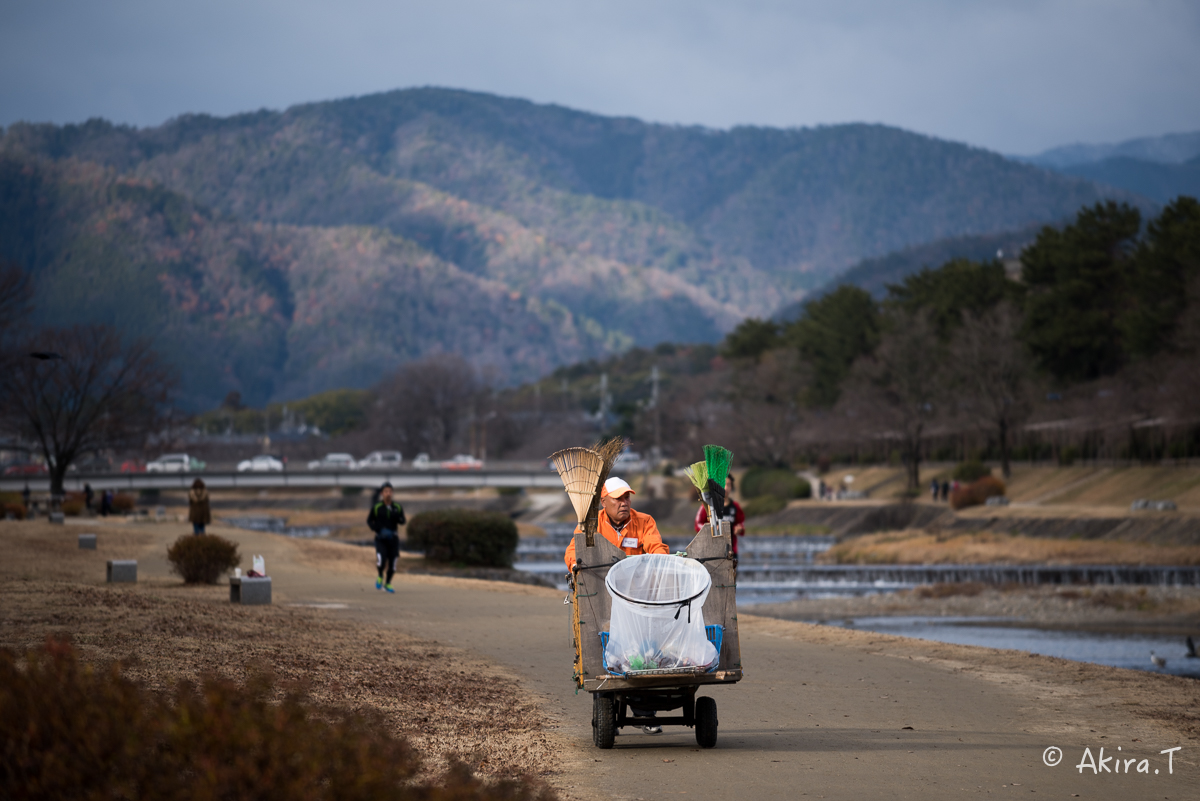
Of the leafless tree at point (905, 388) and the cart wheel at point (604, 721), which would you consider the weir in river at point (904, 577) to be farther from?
the leafless tree at point (905, 388)

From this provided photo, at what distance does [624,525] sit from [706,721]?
5.03 feet

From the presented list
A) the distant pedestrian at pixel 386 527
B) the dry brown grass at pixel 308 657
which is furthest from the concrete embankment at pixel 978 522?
the dry brown grass at pixel 308 657

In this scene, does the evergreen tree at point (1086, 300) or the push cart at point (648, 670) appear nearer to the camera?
the push cart at point (648, 670)

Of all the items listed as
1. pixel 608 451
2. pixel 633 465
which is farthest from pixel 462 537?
pixel 633 465

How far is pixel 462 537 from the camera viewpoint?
32938 mm

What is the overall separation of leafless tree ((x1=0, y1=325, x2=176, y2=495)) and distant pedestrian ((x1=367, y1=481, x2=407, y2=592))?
48852 millimetres

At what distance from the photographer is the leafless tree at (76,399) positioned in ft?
221

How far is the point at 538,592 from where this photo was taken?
2631 centimetres

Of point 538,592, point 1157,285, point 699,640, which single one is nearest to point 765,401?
point 1157,285

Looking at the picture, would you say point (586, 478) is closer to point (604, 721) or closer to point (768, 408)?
point (604, 721)

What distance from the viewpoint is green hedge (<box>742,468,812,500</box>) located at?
84250 millimetres

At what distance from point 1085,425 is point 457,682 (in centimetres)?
6288

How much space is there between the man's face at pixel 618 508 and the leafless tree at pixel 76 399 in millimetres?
63995

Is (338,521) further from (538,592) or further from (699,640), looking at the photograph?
(699,640)
